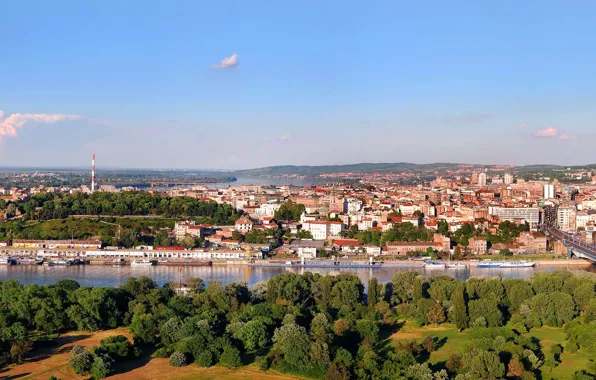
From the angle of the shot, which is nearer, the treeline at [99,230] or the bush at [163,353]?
the bush at [163,353]

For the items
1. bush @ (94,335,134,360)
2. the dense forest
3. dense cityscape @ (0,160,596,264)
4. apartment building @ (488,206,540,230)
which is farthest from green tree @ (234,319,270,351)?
apartment building @ (488,206,540,230)

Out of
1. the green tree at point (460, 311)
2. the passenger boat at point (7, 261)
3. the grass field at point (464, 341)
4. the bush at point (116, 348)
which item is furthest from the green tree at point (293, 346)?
the passenger boat at point (7, 261)

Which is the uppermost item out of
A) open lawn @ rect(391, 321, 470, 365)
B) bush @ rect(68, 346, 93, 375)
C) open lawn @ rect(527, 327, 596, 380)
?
bush @ rect(68, 346, 93, 375)

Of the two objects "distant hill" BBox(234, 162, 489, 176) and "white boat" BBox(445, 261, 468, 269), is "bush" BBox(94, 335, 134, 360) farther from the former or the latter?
"distant hill" BBox(234, 162, 489, 176)

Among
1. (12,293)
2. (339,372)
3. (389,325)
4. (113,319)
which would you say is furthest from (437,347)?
(12,293)

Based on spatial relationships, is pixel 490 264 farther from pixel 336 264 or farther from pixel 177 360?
pixel 177 360

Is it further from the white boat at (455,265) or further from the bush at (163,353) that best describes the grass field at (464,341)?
the white boat at (455,265)
